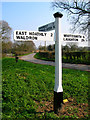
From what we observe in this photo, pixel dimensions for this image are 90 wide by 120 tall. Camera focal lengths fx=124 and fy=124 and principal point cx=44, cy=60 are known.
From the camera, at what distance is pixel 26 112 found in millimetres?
2783

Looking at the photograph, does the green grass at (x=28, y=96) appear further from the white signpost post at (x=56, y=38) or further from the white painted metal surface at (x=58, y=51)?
the white painted metal surface at (x=58, y=51)

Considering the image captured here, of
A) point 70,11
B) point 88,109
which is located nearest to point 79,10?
point 70,11

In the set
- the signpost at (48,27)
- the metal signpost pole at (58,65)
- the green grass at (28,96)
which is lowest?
the green grass at (28,96)

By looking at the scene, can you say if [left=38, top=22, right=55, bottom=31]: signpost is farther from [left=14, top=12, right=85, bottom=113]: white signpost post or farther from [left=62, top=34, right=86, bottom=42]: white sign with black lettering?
[left=62, top=34, right=86, bottom=42]: white sign with black lettering

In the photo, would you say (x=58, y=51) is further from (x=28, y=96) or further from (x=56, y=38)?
(x=28, y=96)

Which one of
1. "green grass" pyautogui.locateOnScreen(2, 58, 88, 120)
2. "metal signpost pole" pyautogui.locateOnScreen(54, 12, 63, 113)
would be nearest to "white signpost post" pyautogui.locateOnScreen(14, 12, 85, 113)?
"metal signpost pole" pyautogui.locateOnScreen(54, 12, 63, 113)

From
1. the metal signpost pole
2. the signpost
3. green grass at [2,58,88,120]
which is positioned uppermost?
the signpost

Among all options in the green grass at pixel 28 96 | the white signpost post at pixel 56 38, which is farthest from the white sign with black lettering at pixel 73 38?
the green grass at pixel 28 96

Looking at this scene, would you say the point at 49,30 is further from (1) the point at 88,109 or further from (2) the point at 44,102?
(1) the point at 88,109

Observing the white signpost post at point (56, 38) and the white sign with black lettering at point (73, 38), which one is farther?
the white sign with black lettering at point (73, 38)

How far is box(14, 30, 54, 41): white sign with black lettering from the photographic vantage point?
97.7 inches

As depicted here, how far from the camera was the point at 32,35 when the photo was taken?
259 centimetres

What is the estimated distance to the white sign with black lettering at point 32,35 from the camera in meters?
2.48

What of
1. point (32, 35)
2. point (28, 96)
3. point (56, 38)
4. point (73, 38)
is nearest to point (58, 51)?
point (56, 38)
